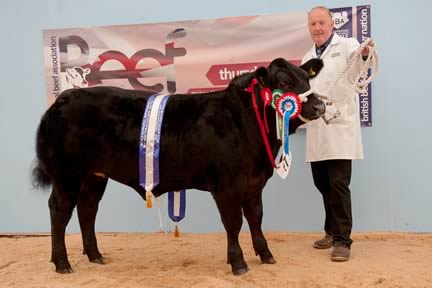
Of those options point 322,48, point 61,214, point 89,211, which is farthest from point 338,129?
point 61,214

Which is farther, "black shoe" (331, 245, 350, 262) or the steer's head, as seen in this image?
Answer: "black shoe" (331, 245, 350, 262)

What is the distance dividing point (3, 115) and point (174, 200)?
2.28 metres

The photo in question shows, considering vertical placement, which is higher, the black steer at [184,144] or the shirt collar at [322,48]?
the shirt collar at [322,48]

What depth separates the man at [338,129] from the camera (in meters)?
3.37

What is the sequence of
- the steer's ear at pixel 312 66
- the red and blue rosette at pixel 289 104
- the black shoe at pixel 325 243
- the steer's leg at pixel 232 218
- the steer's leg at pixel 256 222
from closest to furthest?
1. the red and blue rosette at pixel 289 104
2. the steer's leg at pixel 232 218
3. the steer's ear at pixel 312 66
4. the steer's leg at pixel 256 222
5. the black shoe at pixel 325 243

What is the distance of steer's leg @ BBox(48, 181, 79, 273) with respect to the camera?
3217 mm

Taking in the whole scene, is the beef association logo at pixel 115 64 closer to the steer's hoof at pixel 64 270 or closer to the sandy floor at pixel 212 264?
the sandy floor at pixel 212 264

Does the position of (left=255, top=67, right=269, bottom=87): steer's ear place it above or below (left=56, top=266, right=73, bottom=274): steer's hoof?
above

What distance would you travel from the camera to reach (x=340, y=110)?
338cm

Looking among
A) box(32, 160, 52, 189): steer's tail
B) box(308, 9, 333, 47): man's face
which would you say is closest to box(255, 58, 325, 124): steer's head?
box(308, 9, 333, 47): man's face

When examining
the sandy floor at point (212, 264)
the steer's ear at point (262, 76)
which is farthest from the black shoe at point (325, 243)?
the steer's ear at point (262, 76)

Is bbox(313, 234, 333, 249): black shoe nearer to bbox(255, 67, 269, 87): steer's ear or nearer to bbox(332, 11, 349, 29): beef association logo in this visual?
bbox(255, 67, 269, 87): steer's ear

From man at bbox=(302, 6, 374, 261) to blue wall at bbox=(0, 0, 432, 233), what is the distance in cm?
84

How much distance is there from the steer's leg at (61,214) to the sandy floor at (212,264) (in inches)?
3.8
